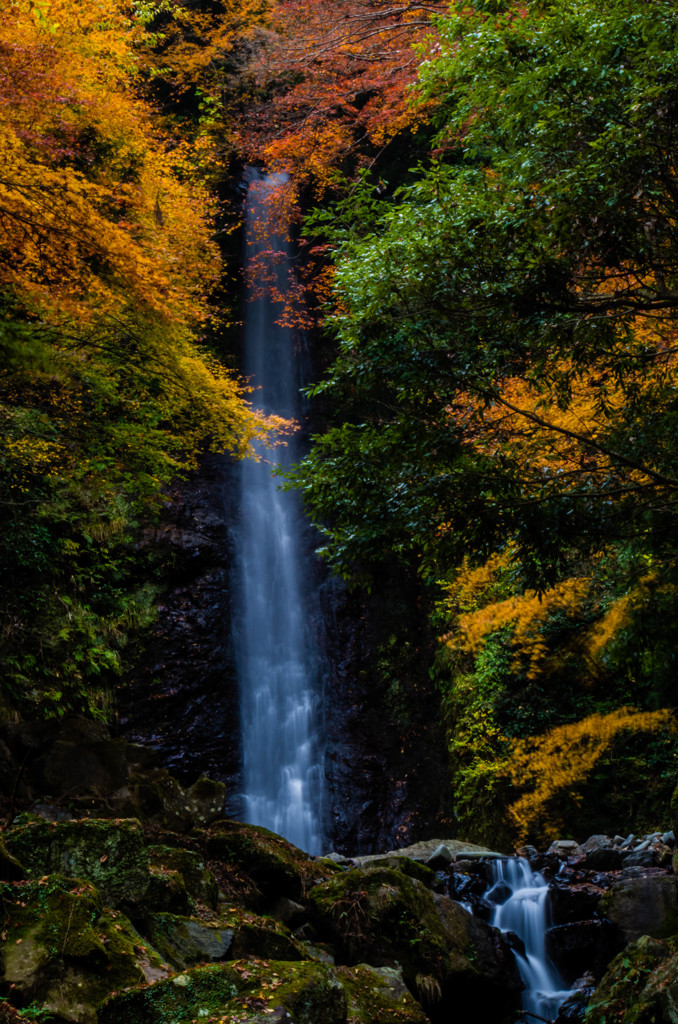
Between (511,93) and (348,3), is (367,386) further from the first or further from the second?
(348,3)

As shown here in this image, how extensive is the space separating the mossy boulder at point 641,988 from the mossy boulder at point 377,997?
4.43 ft

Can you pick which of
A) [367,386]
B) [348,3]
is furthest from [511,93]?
[348,3]

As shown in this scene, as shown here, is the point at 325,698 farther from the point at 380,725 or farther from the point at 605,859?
the point at 605,859

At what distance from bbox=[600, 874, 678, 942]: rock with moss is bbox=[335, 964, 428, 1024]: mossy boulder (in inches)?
112

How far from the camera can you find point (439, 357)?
224 inches

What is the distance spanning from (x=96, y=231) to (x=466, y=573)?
283 inches

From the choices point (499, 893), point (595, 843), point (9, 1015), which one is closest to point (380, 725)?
point (595, 843)

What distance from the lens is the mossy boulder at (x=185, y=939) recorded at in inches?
193

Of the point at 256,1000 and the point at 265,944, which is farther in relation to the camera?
the point at 265,944

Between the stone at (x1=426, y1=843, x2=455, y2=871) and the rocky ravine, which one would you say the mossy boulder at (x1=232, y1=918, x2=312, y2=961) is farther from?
the stone at (x1=426, y1=843, x2=455, y2=871)

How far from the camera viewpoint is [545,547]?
17.2ft

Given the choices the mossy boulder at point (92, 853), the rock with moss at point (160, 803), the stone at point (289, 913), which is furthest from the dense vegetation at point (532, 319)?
the rock with moss at point (160, 803)

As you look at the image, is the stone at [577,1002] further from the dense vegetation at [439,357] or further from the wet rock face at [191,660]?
the wet rock face at [191,660]

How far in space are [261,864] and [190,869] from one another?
3.17 feet
